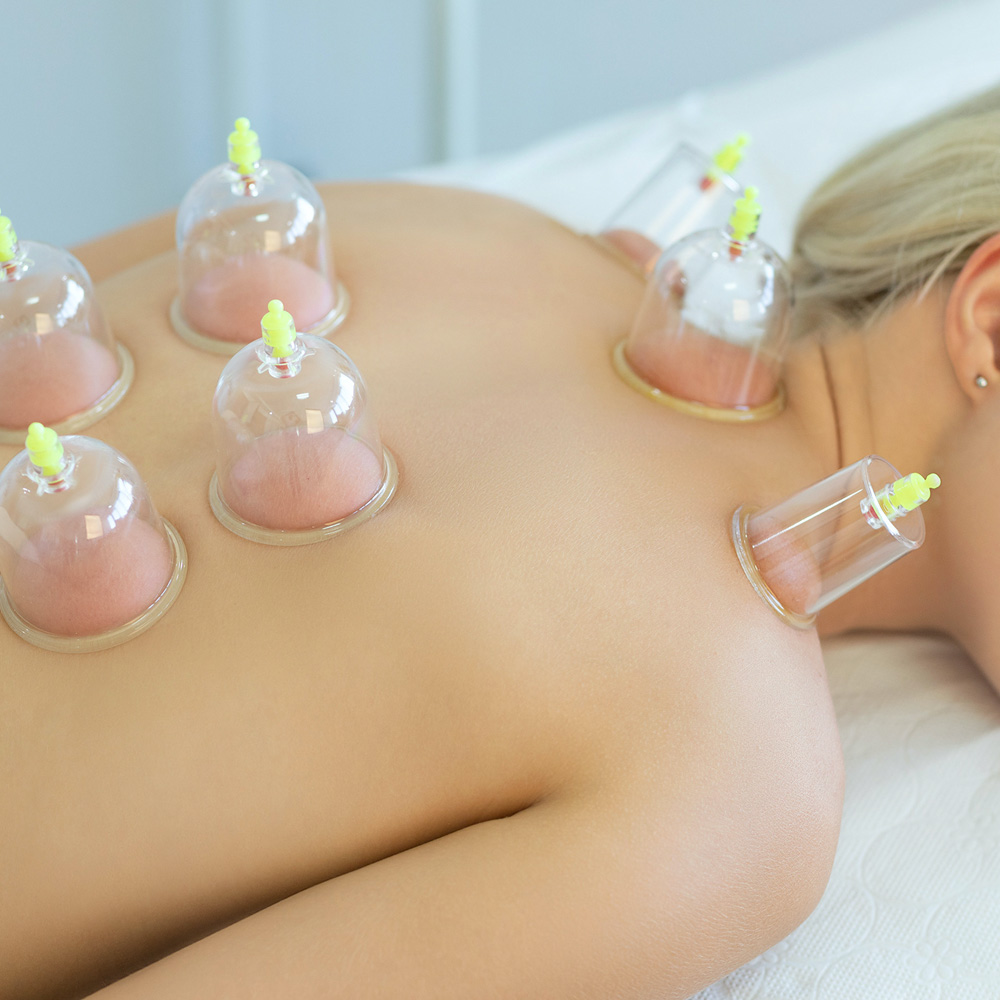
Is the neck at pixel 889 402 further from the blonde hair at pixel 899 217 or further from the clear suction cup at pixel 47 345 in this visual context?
the clear suction cup at pixel 47 345

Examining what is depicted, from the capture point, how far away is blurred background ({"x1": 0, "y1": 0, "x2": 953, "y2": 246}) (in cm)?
208

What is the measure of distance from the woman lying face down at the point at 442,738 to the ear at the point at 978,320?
0.01 m

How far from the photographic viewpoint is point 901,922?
882 millimetres

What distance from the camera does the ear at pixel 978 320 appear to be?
917 millimetres

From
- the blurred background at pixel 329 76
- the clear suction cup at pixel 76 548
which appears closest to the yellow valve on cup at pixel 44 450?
the clear suction cup at pixel 76 548

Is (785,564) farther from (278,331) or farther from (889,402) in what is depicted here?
(278,331)

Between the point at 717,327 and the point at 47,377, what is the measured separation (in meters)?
0.58

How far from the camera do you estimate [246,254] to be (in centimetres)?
89

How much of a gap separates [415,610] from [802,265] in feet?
2.21

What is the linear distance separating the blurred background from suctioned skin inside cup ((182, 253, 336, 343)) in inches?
56.0

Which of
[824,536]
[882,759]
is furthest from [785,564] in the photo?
[882,759]

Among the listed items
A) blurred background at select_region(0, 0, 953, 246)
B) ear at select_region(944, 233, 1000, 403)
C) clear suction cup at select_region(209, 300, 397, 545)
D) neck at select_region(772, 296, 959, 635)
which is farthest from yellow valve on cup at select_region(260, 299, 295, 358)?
blurred background at select_region(0, 0, 953, 246)

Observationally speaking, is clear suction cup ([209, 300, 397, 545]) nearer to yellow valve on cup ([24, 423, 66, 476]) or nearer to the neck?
yellow valve on cup ([24, 423, 66, 476])

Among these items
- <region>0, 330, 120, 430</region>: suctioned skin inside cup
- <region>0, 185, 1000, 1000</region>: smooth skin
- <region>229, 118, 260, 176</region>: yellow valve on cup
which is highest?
<region>229, 118, 260, 176</region>: yellow valve on cup
